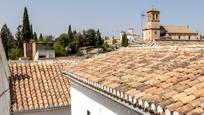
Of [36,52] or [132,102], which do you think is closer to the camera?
→ [132,102]

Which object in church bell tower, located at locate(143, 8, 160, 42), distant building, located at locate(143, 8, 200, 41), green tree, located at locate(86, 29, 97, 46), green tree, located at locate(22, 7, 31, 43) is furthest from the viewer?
distant building, located at locate(143, 8, 200, 41)

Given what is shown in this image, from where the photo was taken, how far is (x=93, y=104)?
7926 mm

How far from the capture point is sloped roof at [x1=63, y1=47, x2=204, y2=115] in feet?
12.9

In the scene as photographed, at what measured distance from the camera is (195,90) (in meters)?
4.12

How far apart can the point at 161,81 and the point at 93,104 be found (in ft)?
10.3

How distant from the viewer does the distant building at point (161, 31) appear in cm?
7662

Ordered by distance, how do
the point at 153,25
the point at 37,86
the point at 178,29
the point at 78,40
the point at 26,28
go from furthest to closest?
the point at 178,29 → the point at 153,25 → the point at 78,40 → the point at 26,28 → the point at 37,86

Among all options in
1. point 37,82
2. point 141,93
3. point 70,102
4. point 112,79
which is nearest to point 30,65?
point 37,82

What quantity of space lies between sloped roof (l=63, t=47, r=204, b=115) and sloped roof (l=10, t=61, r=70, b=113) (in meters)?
2.99

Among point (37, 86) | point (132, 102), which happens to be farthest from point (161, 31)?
point (132, 102)

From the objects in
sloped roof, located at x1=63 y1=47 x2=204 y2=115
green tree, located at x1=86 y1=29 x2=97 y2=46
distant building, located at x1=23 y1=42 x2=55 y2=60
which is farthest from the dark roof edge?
green tree, located at x1=86 y1=29 x2=97 y2=46

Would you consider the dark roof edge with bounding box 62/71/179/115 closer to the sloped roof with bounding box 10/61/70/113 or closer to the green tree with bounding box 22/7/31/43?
the sloped roof with bounding box 10/61/70/113

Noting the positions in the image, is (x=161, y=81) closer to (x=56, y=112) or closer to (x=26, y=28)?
(x=56, y=112)

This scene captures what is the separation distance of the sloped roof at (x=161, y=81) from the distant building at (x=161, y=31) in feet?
211
